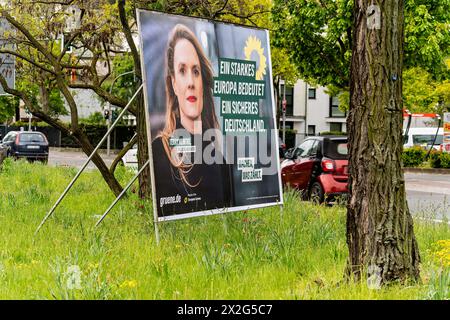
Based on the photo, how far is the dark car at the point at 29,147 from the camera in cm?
3534

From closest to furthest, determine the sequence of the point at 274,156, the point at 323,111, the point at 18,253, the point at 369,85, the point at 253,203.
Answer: the point at 369,85 → the point at 18,253 → the point at 253,203 → the point at 274,156 → the point at 323,111

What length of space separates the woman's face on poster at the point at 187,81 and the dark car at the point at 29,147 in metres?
27.7

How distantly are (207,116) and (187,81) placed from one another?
51cm

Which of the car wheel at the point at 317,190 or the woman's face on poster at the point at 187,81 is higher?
the woman's face on poster at the point at 187,81

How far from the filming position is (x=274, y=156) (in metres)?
10.3

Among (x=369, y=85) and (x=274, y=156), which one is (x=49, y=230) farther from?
(x=369, y=85)

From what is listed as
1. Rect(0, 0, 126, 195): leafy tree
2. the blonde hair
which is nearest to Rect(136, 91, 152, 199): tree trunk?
Rect(0, 0, 126, 195): leafy tree

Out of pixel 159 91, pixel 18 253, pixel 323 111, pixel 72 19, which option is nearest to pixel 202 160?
pixel 159 91

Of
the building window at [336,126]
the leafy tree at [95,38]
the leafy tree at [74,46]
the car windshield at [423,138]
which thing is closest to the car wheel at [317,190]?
the leafy tree at [95,38]

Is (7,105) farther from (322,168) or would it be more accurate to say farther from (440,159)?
(322,168)

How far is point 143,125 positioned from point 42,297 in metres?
6.37

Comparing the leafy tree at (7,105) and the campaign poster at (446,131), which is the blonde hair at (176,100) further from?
the leafy tree at (7,105)

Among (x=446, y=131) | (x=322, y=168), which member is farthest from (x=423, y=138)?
(x=322, y=168)

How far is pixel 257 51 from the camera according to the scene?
10023 mm
